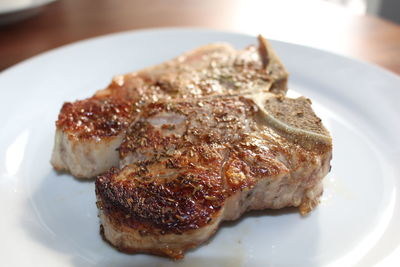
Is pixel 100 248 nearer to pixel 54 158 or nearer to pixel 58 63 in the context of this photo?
pixel 54 158

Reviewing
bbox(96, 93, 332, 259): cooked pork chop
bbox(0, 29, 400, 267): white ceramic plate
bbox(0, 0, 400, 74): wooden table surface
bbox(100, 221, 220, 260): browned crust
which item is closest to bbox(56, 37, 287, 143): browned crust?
bbox(96, 93, 332, 259): cooked pork chop

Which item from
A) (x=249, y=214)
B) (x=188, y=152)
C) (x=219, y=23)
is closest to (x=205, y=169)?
(x=188, y=152)

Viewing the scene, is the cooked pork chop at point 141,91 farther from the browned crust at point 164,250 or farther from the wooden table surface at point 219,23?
the wooden table surface at point 219,23

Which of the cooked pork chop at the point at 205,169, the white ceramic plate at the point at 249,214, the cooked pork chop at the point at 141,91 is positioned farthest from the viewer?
the cooked pork chop at the point at 141,91

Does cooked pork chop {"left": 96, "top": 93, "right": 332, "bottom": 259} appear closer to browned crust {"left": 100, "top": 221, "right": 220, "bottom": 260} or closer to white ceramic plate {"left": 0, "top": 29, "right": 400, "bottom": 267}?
browned crust {"left": 100, "top": 221, "right": 220, "bottom": 260}

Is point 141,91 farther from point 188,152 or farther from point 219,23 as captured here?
point 219,23

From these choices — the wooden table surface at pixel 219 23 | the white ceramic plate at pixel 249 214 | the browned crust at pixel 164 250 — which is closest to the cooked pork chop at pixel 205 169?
the browned crust at pixel 164 250
